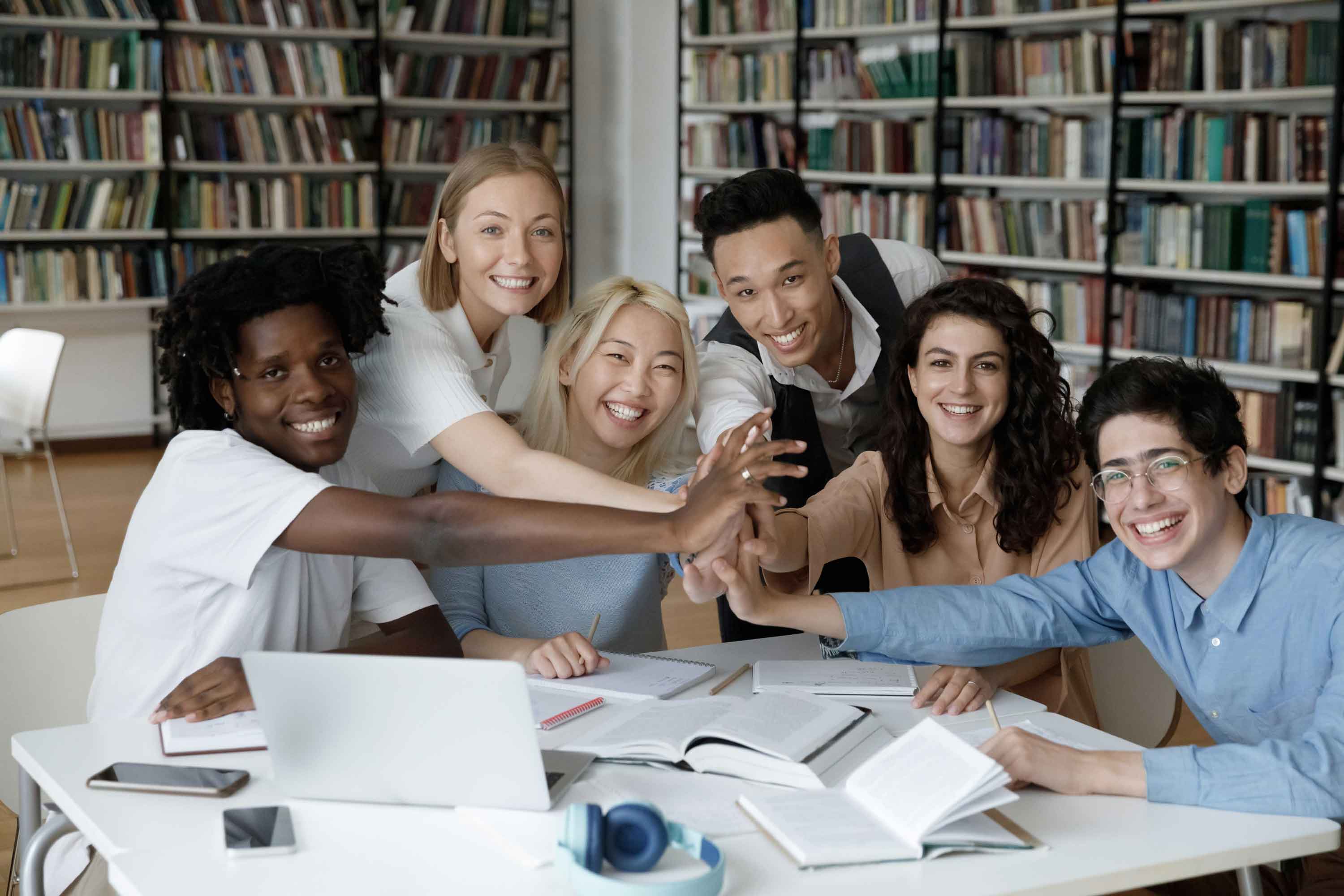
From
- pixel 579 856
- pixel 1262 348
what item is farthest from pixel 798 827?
pixel 1262 348

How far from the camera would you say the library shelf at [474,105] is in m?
7.14

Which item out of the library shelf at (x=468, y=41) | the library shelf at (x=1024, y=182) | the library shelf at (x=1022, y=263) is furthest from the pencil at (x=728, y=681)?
the library shelf at (x=468, y=41)

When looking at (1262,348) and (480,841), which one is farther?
(1262,348)

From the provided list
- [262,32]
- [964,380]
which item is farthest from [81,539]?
[964,380]

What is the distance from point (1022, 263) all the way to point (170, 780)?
4.69m

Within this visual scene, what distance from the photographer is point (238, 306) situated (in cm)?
182

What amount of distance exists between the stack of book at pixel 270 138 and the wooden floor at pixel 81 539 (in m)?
1.54

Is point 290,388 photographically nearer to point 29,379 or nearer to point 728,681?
point 728,681

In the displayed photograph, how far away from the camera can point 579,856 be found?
122 centimetres

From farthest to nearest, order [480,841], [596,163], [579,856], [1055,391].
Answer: [596,163]
[1055,391]
[480,841]
[579,856]

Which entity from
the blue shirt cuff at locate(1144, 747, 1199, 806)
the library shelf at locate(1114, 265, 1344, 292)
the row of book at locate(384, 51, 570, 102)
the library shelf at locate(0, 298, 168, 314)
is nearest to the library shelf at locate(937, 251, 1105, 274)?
the library shelf at locate(1114, 265, 1344, 292)

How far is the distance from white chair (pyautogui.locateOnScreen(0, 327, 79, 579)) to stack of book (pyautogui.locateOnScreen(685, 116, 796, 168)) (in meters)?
3.39

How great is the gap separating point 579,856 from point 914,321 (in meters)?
1.30

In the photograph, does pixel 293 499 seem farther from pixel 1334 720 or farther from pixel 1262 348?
pixel 1262 348
